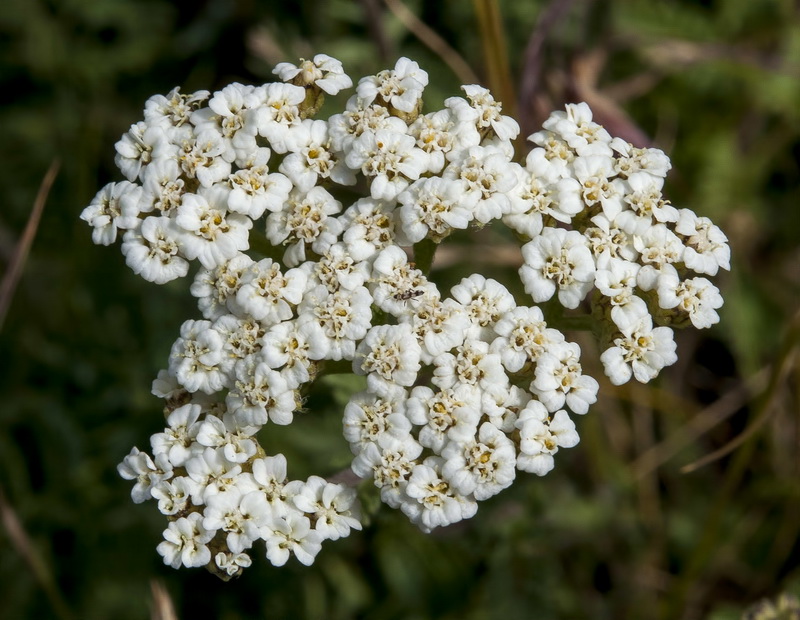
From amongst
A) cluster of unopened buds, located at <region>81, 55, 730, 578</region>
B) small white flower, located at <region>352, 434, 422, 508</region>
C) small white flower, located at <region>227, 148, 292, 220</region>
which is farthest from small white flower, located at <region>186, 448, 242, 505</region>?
small white flower, located at <region>227, 148, 292, 220</region>

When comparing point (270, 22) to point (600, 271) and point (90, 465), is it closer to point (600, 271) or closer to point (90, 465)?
point (90, 465)

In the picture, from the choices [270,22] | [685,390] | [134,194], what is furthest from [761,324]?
[134,194]

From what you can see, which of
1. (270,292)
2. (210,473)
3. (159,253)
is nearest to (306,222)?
(270,292)

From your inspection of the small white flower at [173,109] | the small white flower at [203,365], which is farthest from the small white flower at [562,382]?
the small white flower at [173,109]

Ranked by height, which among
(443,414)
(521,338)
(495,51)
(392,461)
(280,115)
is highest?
(495,51)

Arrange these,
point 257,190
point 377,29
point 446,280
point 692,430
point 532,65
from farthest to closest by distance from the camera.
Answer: point 692,430 < point 446,280 < point 377,29 < point 532,65 < point 257,190

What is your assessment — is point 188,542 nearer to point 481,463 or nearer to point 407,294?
point 481,463
